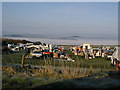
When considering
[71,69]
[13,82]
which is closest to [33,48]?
[71,69]

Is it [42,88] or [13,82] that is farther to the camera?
[13,82]

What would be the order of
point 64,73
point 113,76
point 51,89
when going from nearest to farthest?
point 51,89 < point 113,76 < point 64,73

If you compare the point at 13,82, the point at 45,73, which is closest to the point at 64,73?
the point at 45,73

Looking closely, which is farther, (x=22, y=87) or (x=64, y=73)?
(x=64, y=73)

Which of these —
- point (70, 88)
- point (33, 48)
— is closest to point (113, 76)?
point (70, 88)

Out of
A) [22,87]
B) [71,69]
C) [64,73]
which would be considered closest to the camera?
[22,87]

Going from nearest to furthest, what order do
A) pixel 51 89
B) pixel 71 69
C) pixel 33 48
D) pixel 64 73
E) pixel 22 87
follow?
pixel 51 89
pixel 22 87
pixel 64 73
pixel 71 69
pixel 33 48

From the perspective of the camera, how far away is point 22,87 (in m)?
3.96

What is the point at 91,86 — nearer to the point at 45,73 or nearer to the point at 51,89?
the point at 51,89

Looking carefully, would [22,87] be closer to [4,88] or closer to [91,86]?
[4,88]

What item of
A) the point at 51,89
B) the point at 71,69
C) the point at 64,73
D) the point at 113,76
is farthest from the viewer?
the point at 71,69

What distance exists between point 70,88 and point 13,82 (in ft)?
5.31

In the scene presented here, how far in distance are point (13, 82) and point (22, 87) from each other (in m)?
0.64

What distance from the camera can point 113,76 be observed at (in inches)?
173
